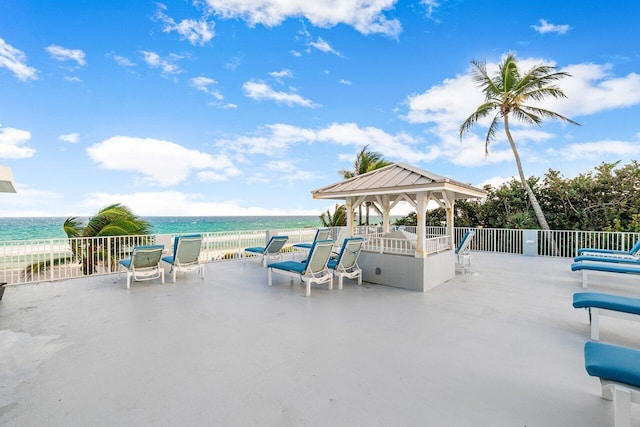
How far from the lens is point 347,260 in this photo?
6.63m

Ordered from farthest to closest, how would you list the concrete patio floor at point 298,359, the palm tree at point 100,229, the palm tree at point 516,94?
the palm tree at point 516,94
the palm tree at point 100,229
the concrete patio floor at point 298,359

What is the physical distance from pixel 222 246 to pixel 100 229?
13.1 ft

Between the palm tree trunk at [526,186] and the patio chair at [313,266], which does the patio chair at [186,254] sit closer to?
the patio chair at [313,266]

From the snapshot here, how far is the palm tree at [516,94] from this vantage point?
12.3 metres

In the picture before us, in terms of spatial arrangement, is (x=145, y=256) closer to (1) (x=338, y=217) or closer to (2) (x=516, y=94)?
(1) (x=338, y=217)

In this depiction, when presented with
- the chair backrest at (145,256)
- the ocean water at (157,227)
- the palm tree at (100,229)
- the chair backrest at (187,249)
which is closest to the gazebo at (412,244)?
the chair backrest at (187,249)

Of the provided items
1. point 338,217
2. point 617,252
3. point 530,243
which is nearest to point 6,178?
point 617,252

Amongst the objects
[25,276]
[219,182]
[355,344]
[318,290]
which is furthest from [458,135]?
[219,182]

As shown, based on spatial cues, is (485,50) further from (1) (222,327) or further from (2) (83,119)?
(2) (83,119)

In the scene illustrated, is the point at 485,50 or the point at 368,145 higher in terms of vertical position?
the point at 485,50

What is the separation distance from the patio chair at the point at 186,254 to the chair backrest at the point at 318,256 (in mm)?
3106

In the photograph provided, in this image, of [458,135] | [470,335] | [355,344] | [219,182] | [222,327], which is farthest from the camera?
[219,182]

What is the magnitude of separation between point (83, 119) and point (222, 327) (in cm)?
2221

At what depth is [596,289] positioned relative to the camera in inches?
247
